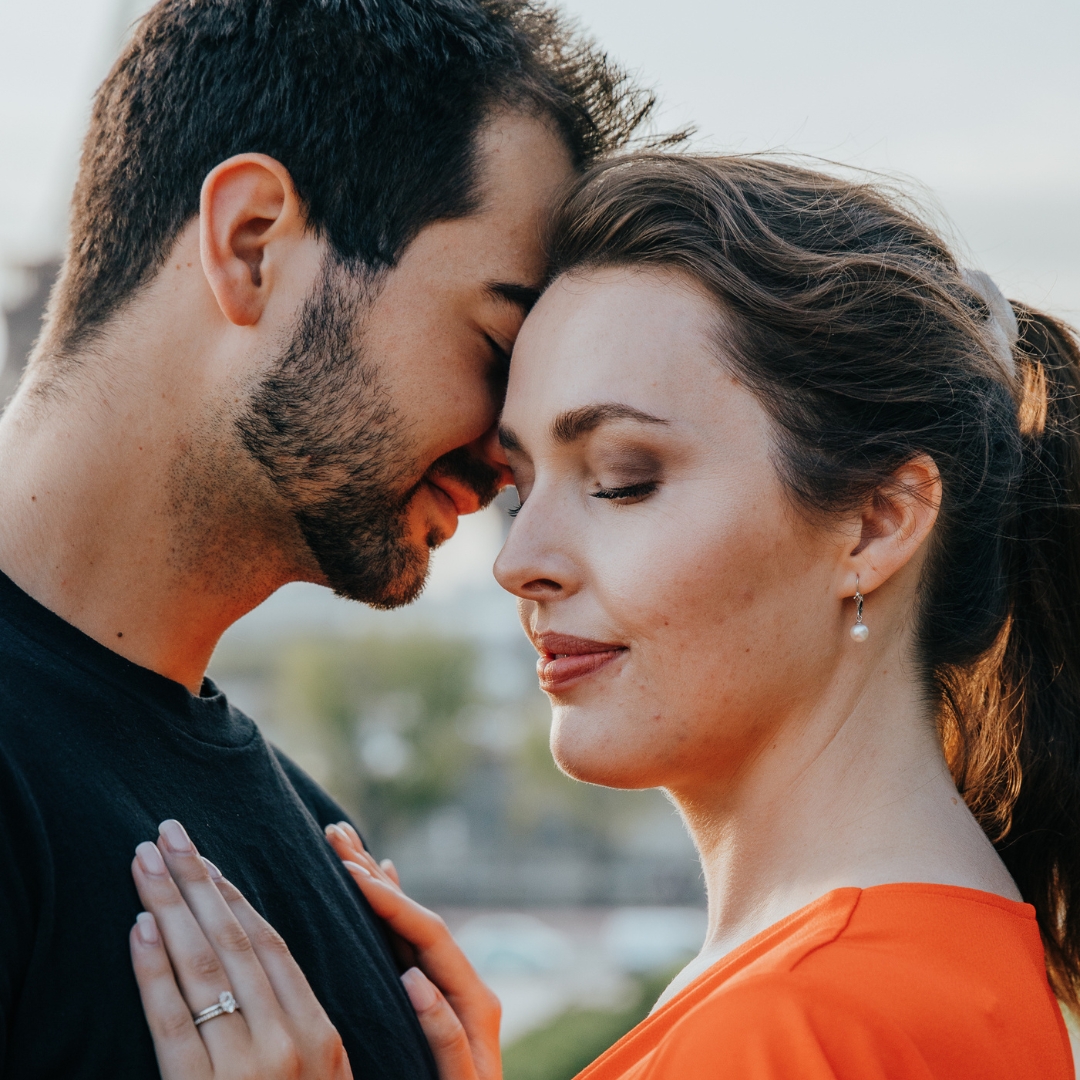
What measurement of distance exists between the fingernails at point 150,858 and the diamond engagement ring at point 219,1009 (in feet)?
0.71

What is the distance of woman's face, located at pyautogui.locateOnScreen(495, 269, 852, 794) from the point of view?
208cm

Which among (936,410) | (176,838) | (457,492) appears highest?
(936,410)

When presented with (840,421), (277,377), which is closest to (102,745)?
(277,377)

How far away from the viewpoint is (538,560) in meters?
2.20

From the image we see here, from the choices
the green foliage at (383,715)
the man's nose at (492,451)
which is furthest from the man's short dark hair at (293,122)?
the green foliage at (383,715)

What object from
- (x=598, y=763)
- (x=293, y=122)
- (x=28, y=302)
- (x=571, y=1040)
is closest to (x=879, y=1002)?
(x=598, y=763)

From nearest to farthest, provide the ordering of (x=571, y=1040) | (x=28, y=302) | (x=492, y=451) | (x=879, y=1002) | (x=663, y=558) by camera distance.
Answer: (x=879, y=1002) < (x=663, y=558) < (x=492, y=451) < (x=571, y=1040) < (x=28, y=302)

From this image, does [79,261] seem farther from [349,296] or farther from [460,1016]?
[460,1016]

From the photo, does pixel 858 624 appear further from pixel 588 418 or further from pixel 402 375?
pixel 402 375

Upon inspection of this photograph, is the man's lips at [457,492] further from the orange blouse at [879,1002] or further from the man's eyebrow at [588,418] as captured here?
the orange blouse at [879,1002]

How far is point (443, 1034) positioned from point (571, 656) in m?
0.84

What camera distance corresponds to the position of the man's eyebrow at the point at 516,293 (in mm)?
2508

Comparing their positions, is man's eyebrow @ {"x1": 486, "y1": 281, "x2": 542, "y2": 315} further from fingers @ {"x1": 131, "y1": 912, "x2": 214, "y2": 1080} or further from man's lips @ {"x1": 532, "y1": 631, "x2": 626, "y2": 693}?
fingers @ {"x1": 131, "y1": 912, "x2": 214, "y2": 1080}

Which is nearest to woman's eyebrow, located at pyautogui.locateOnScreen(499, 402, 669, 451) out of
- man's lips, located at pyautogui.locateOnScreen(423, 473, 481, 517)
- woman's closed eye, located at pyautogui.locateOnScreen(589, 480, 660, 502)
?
woman's closed eye, located at pyautogui.locateOnScreen(589, 480, 660, 502)
